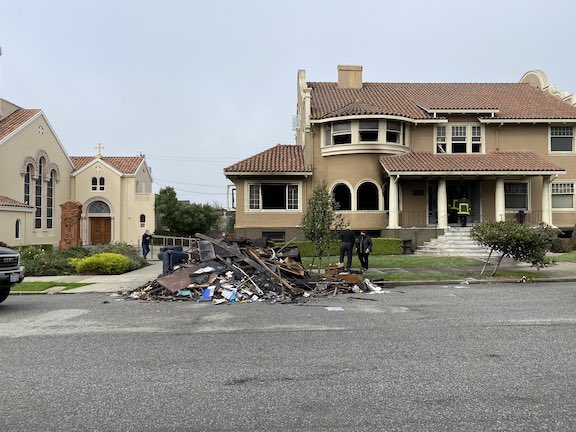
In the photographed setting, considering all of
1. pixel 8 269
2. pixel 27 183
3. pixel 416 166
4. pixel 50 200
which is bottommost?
pixel 8 269

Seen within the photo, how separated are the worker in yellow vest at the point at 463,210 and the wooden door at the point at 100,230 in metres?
29.6

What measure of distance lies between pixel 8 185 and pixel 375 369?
31.9 m

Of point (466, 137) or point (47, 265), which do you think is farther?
point (466, 137)

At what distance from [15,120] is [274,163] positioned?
66.4ft

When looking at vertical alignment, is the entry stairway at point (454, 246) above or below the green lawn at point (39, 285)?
above

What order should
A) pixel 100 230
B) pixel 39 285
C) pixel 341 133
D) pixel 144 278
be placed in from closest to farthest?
1. pixel 39 285
2. pixel 144 278
3. pixel 341 133
4. pixel 100 230

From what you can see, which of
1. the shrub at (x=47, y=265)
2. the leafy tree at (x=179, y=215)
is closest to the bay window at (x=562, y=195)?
the shrub at (x=47, y=265)

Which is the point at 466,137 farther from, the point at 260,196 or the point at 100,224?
the point at 100,224

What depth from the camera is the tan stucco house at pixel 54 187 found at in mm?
30344

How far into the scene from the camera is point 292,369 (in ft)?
18.3

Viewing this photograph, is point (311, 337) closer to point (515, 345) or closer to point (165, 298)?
point (515, 345)

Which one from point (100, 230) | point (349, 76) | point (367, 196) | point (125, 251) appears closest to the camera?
point (125, 251)

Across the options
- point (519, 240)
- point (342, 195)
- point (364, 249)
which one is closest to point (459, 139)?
point (342, 195)

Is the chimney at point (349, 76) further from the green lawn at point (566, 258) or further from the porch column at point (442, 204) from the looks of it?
the green lawn at point (566, 258)
